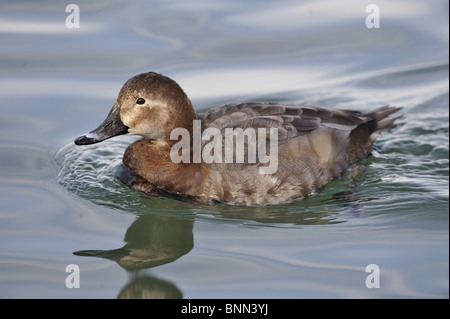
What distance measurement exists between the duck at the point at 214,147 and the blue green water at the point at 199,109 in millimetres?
173

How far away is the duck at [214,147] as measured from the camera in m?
6.30

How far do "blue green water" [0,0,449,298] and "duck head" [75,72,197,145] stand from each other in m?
0.65

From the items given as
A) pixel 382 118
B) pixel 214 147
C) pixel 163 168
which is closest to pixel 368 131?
pixel 382 118

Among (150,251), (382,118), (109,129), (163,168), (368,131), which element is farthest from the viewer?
(382,118)

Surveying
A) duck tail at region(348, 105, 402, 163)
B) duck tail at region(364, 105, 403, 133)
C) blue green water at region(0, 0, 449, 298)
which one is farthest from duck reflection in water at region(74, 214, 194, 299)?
duck tail at region(364, 105, 403, 133)

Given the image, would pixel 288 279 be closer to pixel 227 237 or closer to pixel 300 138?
pixel 227 237

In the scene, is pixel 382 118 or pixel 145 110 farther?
pixel 382 118

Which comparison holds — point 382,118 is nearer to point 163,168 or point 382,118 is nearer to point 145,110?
point 163,168

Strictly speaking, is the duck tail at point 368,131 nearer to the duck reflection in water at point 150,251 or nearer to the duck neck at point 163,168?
the duck neck at point 163,168

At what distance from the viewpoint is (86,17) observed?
376 inches

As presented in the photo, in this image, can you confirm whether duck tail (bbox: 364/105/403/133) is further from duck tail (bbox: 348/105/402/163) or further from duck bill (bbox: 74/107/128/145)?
duck bill (bbox: 74/107/128/145)

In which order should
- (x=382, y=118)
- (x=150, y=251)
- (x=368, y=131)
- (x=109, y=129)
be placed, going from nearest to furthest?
(x=150, y=251) < (x=109, y=129) < (x=368, y=131) < (x=382, y=118)

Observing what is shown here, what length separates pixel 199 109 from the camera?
27.4 feet

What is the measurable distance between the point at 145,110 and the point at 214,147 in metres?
0.71
